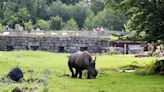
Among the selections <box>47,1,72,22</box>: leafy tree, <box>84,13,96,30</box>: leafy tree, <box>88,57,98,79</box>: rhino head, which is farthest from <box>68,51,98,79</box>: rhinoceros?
<box>47,1,72,22</box>: leafy tree

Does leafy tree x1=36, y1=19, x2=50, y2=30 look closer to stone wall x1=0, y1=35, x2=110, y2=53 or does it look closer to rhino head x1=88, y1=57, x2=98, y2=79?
stone wall x1=0, y1=35, x2=110, y2=53

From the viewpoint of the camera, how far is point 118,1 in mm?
31047

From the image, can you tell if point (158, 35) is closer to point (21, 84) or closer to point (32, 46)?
point (21, 84)

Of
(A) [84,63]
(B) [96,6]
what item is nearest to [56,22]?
(B) [96,6]

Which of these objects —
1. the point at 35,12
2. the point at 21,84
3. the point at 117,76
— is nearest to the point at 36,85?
the point at 21,84

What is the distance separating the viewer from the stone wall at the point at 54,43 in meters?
60.1

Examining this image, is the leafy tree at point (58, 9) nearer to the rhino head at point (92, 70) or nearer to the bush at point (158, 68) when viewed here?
the bush at point (158, 68)

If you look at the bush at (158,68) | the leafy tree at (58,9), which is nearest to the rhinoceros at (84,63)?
the bush at (158,68)

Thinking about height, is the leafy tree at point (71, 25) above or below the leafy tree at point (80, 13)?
below

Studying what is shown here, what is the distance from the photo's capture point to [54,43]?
60.4 metres

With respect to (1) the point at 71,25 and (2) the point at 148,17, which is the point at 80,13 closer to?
(1) the point at 71,25

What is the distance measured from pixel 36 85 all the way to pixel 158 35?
34.9 ft

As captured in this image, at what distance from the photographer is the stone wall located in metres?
60.1

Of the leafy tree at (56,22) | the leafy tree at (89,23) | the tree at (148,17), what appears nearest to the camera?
the tree at (148,17)
